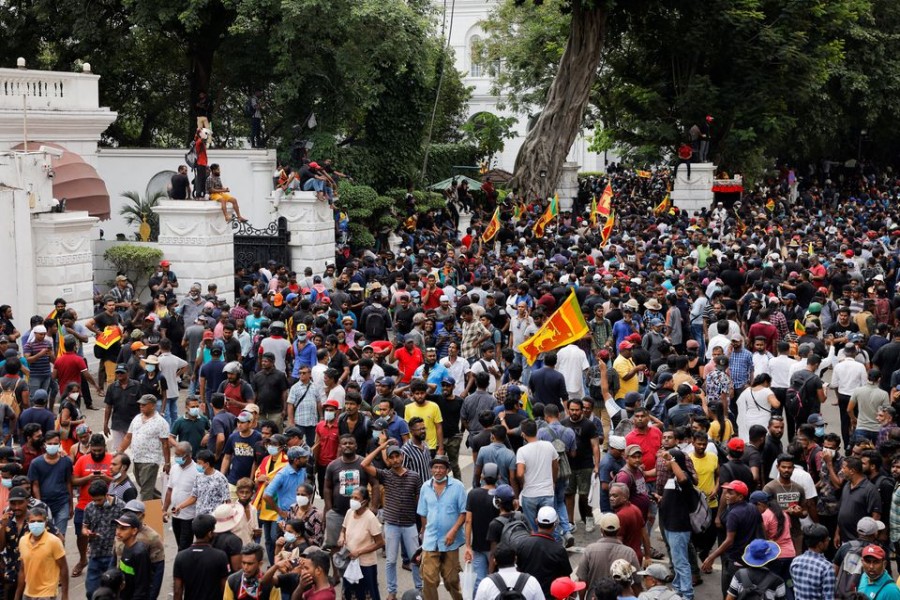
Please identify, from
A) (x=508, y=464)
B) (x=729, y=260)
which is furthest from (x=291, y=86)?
(x=508, y=464)

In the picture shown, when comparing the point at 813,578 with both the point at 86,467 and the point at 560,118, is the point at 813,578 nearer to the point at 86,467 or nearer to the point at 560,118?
the point at 86,467

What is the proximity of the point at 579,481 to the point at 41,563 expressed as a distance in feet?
16.2

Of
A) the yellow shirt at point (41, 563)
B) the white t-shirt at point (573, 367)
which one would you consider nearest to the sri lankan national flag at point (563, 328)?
the white t-shirt at point (573, 367)

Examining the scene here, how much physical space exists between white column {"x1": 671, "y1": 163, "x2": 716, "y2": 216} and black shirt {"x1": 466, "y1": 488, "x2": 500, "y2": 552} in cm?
3098

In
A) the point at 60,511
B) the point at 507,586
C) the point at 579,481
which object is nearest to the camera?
the point at 507,586

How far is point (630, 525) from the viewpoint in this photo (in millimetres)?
10164

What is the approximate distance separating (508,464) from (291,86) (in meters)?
21.0

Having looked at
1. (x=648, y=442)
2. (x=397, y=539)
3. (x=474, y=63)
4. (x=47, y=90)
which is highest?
(x=474, y=63)

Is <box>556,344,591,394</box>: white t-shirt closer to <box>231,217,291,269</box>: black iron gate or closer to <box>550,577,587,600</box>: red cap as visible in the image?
<box>550,577,587,600</box>: red cap

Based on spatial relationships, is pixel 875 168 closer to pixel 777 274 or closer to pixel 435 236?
pixel 435 236

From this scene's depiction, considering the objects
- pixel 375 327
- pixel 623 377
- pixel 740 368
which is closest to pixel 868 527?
pixel 623 377

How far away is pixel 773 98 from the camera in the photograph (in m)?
43.2

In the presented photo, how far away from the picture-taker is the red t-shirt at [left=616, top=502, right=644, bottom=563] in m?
10.1

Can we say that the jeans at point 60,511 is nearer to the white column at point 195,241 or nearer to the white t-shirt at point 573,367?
the white t-shirt at point 573,367
